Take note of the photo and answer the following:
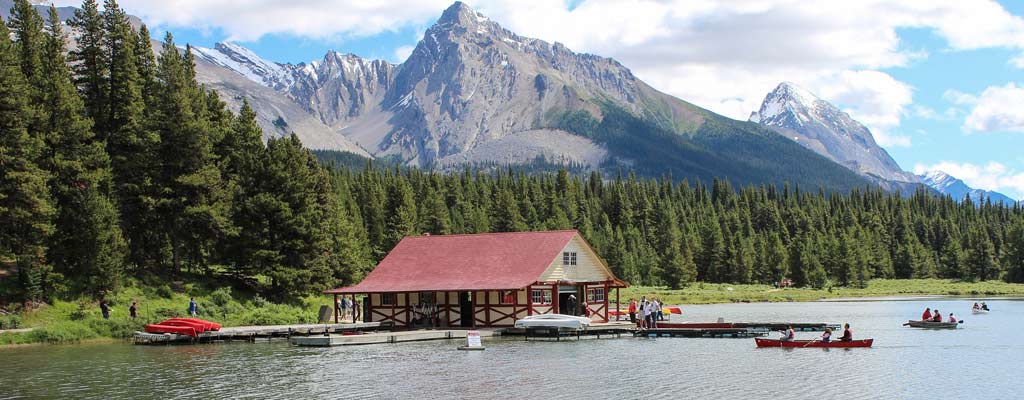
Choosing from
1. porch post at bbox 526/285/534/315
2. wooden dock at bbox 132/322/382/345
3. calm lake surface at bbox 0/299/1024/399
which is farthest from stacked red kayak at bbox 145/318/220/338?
porch post at bbox 526/285/534/315

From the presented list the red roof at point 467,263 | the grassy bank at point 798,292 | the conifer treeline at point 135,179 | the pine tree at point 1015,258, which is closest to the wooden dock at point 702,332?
the red roof at point 467,263

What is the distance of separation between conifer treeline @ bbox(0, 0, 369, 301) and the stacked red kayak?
5.96 metres

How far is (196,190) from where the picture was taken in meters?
74.4

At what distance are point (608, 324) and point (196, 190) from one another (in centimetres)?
3350

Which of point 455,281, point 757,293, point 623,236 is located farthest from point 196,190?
point 623,236

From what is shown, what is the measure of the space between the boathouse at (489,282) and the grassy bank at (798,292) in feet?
141

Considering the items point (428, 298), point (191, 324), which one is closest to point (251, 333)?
point (191, 324)

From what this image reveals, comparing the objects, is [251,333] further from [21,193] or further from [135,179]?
[135,179]

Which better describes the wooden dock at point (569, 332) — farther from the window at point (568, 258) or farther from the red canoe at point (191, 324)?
the red canoe at point (191, 324)

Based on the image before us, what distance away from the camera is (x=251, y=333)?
61.4 meters

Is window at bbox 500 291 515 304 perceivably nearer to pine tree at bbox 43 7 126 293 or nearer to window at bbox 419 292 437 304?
window at bbox 419 292 437 304

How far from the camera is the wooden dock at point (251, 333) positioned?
5966 cm

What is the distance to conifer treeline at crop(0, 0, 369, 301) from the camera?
63344 mm

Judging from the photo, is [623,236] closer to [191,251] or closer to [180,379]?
[191,251]
